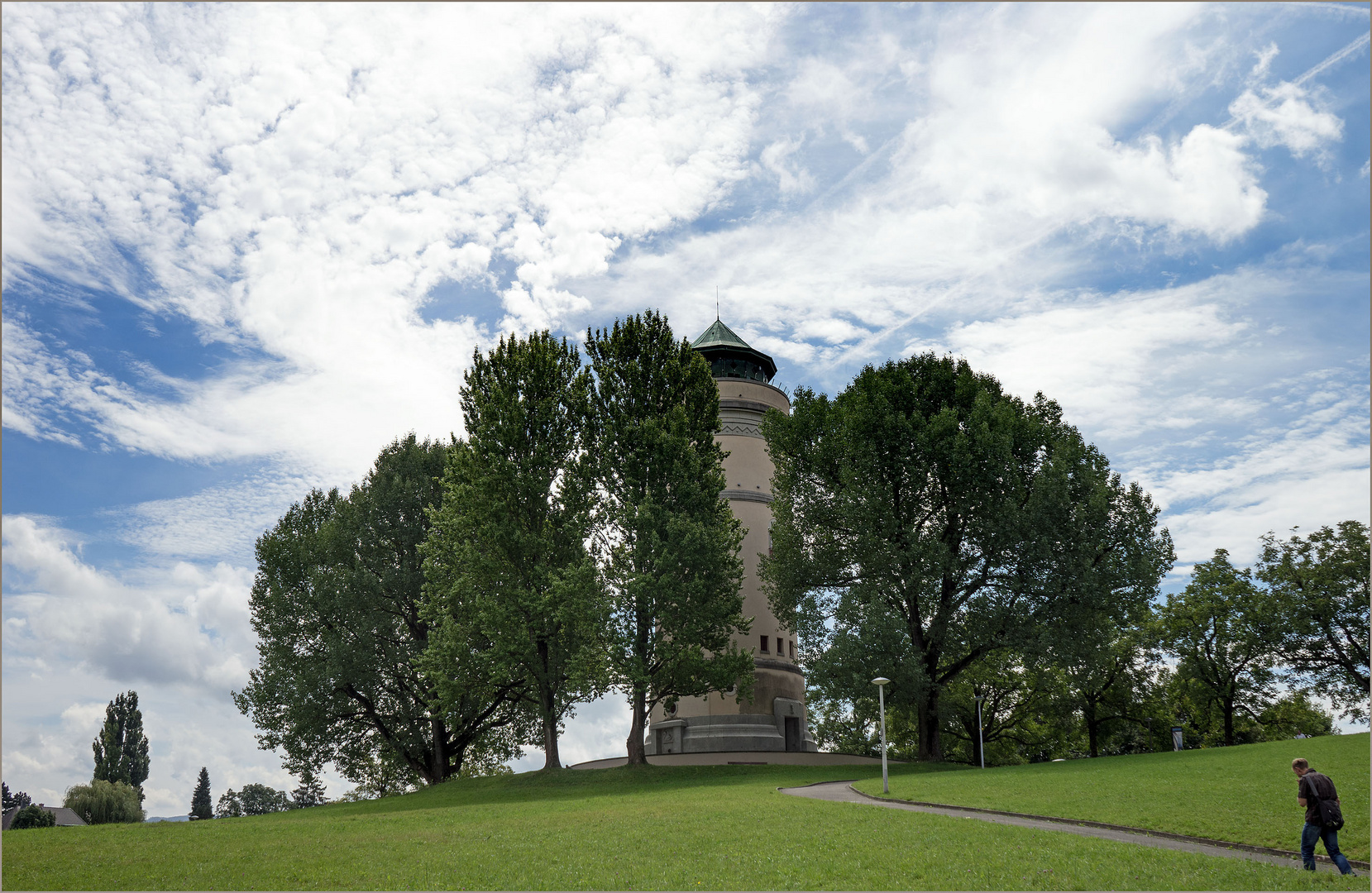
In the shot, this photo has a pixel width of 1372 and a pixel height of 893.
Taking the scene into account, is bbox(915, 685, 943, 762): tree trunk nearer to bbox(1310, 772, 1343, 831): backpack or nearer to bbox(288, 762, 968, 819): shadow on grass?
bbox(288, 762, 968, 819): shadow on grass

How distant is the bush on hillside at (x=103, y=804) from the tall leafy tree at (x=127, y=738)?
48.7 ft

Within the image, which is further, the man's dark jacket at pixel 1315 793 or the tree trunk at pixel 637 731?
the tree trunk at pixel 637 731

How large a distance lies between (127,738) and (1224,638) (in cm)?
8739

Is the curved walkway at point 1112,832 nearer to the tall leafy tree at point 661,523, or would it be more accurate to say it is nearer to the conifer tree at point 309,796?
the tall leafy tree at point 661,523

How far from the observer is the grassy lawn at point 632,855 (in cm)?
1448

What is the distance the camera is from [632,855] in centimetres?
1678

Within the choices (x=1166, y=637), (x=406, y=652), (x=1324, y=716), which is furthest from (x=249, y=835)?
(x=1324, y=716)

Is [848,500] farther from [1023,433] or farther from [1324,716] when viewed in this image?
[1324,716]

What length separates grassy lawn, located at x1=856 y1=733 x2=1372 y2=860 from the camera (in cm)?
1866

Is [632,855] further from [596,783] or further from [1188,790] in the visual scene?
[596,783]

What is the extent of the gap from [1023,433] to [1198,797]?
20656 millimetres

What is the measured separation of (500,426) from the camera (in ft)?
124

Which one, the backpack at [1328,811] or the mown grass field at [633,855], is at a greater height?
the backpack at [1328,811]

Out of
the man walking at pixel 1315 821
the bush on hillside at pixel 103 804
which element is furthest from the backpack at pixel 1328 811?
the bush on hillside at pixel 103 804
